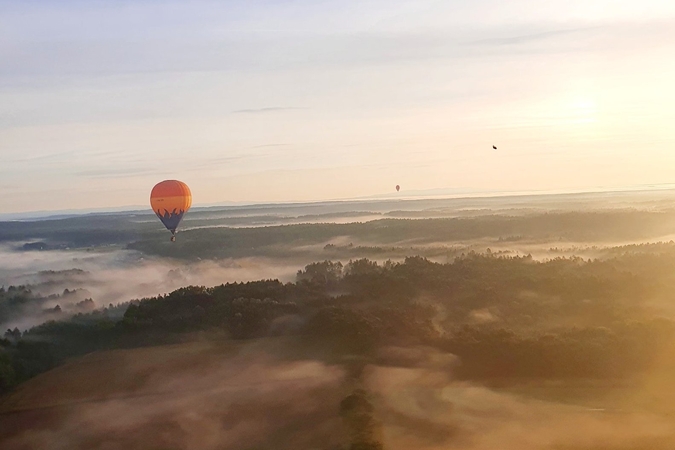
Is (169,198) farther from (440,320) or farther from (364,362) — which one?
(364,362)

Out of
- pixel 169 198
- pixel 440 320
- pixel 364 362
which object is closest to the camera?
pixel 364 362

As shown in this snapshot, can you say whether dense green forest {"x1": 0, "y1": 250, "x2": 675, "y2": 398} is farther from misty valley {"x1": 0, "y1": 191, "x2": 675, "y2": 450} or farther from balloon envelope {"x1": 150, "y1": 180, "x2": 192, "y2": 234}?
A: balloon envelope {"x1": 150, "y1": 180, "x2": 192, "y2": 234}

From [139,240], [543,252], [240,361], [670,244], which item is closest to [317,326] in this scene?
[240,361]

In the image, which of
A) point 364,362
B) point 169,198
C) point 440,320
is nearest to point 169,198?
point 169,198

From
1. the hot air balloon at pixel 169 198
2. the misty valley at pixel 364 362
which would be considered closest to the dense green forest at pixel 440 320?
the misty valley at pixel 364 362

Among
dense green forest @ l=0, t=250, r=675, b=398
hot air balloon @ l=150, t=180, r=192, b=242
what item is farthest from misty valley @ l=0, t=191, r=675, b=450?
hot air balloon @ l=150, t=180, r=192, b=242

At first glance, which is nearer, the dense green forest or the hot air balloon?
the dense green forest

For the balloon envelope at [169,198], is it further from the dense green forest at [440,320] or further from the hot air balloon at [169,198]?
the dense green forest at [440,320]
